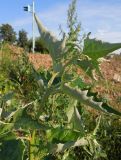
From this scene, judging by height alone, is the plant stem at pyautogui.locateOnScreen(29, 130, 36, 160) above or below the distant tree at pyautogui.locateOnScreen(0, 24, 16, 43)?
above

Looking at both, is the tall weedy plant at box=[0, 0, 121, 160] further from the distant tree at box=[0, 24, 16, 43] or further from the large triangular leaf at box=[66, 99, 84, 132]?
the distant tree at box=[0, 24, 16, 43]

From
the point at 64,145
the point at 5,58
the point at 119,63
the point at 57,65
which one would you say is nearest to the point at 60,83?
the point at 57,65

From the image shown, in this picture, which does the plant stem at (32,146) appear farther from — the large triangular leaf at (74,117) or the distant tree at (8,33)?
the distant tree at (8,33)

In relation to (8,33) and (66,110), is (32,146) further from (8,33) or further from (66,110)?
(8,33)

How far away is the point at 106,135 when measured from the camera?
4586 millimetres

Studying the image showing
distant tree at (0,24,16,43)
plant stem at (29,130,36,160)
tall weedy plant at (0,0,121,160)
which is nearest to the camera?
tall weedy plant at (0,0,121,160)

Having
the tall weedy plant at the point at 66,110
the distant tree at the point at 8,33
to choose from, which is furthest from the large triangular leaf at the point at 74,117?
the distant tree at the point at 8,33

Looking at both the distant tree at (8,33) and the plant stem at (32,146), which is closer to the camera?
the plant stem at (32,146)

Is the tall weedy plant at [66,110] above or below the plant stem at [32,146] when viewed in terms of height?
above

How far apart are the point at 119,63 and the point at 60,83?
23.1 metres

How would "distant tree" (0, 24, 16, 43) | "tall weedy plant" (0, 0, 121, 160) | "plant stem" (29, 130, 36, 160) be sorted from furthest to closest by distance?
1. "distant tree" (0, 24, 16, 43)
2. "plant stem" (29, 130, 36, 160)
3. "tall weedy plant" (0, 0, 121, 160)

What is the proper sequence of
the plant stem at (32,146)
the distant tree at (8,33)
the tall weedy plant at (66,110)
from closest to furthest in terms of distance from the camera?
the tall weedy plant at (66,110) < the plant stem at (32,146) < the distant tree at (8,33)

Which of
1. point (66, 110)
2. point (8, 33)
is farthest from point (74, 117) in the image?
point (8, 33)

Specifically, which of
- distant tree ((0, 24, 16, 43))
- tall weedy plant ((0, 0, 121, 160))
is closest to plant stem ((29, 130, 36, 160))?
tall weedy plant ((0, 0, 121, 160))
